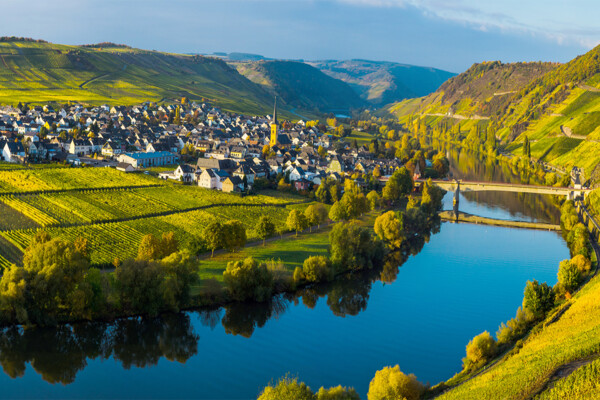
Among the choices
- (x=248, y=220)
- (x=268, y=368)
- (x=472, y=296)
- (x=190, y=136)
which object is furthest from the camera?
(x=190, y=136)

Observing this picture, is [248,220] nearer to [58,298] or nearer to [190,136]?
[58,298]

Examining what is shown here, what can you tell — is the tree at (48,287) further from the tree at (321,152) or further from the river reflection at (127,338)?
the tree at (321,152)

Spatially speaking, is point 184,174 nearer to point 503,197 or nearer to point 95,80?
point 503,197

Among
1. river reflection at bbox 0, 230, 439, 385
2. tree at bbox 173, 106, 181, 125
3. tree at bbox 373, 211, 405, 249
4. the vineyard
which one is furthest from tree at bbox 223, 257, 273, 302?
tree at bbox 173, 106, 181, 125

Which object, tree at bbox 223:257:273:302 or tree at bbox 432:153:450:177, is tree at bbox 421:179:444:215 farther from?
tree at bbox 223:257:273:302

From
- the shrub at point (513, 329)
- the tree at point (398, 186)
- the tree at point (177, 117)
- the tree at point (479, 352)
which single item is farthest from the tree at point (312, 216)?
the tree at point (177, 117)

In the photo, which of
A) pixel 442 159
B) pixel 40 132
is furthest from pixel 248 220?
pixel 40 132

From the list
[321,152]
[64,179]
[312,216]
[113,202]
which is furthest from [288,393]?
[321,152]
